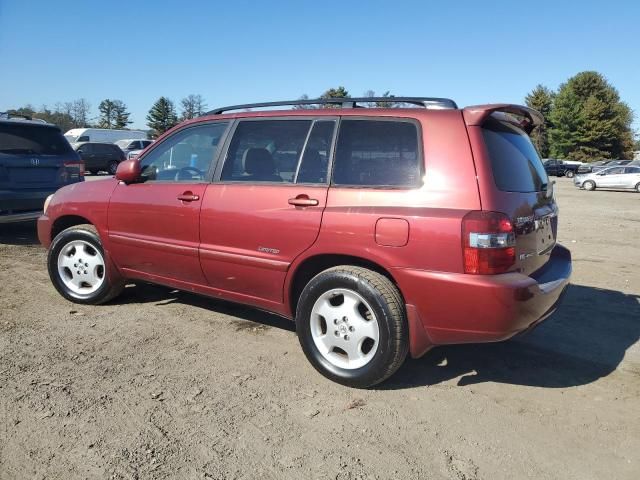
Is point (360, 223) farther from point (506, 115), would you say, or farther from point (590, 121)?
point (590, 121)

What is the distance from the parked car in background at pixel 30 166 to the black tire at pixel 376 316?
5.72m

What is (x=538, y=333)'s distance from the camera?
4.38 metres

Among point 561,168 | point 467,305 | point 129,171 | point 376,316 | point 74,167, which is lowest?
point 376,316

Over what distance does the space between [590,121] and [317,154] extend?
234 feet

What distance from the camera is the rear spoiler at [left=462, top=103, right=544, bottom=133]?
10.1 ft

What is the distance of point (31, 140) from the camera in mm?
7648

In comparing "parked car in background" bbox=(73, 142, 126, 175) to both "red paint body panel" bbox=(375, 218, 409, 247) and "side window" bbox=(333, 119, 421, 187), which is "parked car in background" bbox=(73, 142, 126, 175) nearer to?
"side window" bbox=(333, 119, 421, 187)

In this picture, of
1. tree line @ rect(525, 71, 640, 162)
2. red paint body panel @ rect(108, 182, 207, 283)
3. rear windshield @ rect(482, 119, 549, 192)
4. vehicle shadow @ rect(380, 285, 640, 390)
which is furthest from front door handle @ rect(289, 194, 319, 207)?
tree line @ rect(525, 71, 640, 162)

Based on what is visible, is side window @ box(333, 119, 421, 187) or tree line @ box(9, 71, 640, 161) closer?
side window @ box(333, 119, 421, 187)

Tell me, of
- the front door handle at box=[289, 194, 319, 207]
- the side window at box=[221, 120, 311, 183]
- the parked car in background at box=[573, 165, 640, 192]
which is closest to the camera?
the front door handle at box=[289, 194, 319, 207]

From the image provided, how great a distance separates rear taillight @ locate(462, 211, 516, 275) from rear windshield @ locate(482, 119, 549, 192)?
0.29 meters

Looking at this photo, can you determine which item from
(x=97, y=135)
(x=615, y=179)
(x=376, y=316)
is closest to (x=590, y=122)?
(x=615, y=179)

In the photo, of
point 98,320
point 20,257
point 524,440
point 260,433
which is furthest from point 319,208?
point 20,257

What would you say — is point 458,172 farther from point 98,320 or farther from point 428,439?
point 98,320
